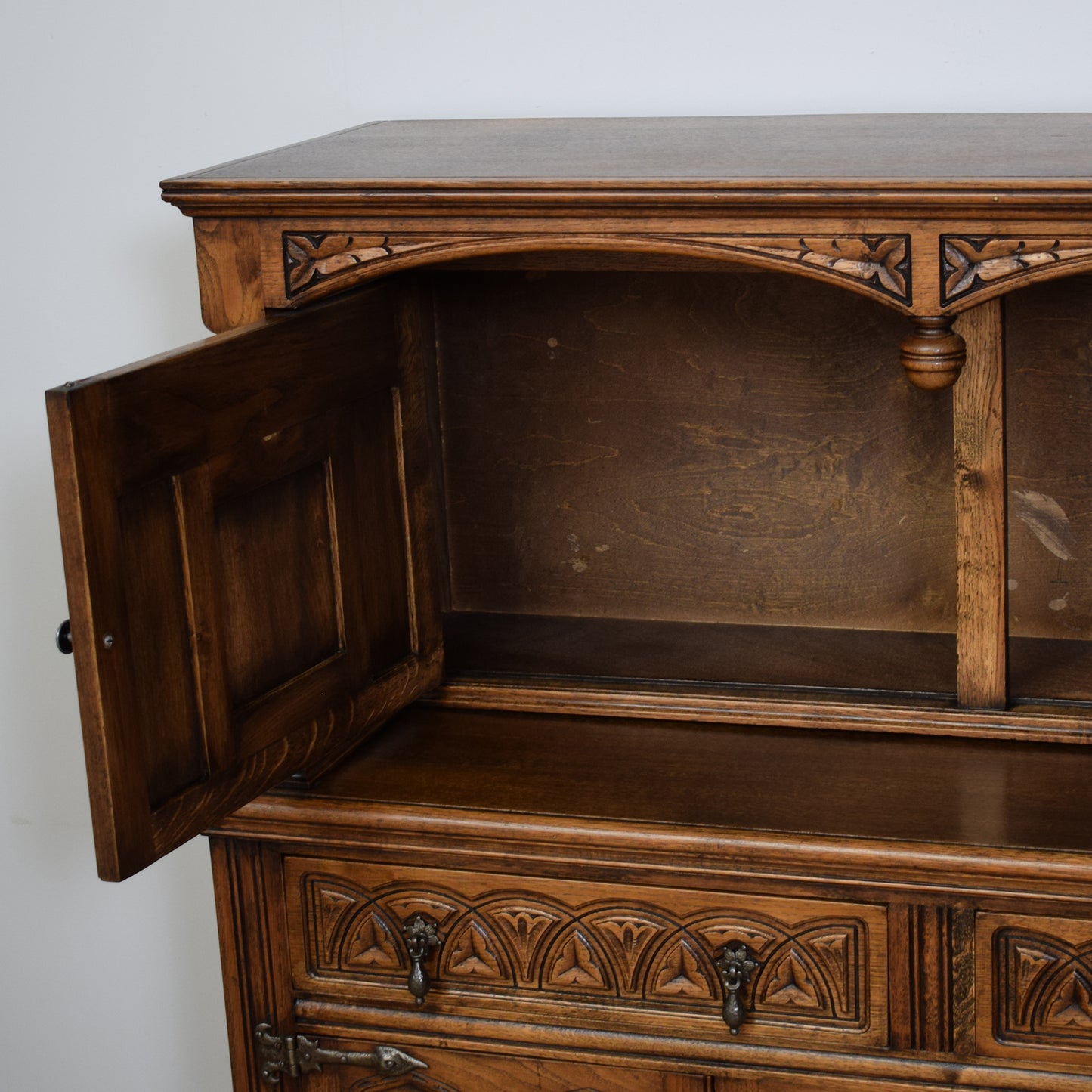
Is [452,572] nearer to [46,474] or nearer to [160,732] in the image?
[46,474]

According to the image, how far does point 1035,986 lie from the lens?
1.68 m

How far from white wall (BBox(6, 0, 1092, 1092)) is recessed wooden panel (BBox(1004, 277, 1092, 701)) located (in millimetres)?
285

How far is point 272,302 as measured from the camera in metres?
1.79

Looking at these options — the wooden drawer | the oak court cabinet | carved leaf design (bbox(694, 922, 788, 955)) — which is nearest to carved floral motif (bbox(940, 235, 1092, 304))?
the oak court cabinet

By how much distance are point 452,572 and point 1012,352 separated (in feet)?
2.82

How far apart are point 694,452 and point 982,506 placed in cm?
48

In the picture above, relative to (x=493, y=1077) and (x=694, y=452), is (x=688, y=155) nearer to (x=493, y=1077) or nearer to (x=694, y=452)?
(x=694, y=452)

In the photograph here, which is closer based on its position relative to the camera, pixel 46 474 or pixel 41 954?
pixel 46 474

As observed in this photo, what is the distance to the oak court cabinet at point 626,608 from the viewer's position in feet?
5.22

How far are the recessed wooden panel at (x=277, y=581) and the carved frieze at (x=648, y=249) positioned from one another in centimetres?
23

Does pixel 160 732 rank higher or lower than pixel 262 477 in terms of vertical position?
lower

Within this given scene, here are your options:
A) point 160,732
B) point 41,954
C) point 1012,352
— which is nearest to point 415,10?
point 1012,352

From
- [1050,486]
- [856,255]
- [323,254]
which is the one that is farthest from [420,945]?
[1050,486]

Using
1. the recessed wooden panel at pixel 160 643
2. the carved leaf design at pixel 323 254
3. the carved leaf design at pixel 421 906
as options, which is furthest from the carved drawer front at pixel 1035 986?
the carved leaf design at pixel 323 254
